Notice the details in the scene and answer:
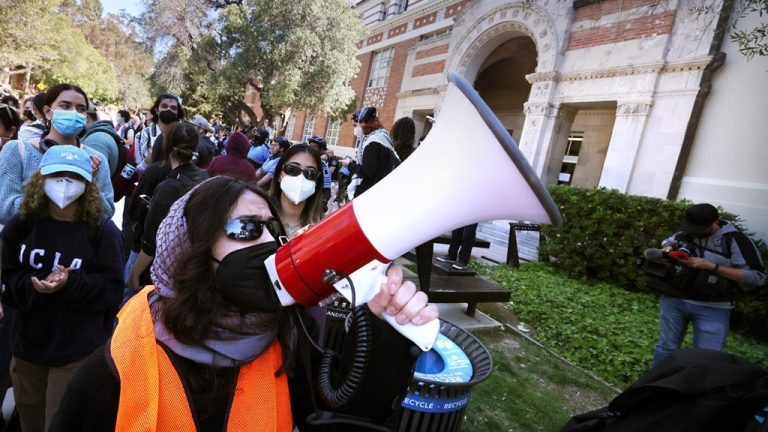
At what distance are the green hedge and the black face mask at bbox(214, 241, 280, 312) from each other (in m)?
7.28

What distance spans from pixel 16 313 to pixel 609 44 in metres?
12.1

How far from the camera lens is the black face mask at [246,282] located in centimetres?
104

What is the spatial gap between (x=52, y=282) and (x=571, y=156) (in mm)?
14632

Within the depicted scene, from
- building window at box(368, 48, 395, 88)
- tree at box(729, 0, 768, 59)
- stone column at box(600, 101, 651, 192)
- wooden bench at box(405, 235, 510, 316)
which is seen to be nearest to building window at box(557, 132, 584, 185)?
stone column at box(600, 101, 651, 192)

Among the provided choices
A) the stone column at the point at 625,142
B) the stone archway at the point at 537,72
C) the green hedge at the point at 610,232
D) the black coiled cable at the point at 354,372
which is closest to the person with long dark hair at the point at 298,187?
the black coiled cable at the point at 354,372

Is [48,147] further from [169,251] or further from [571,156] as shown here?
[571,156]

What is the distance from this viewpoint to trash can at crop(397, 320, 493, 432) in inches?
81.2

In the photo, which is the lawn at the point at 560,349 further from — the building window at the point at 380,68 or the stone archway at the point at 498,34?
the building window at the point at 380,68

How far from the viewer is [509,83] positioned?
17234mm

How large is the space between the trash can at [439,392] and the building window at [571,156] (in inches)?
497

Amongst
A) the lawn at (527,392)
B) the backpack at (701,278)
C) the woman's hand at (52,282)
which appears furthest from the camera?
the backpack at (701,278)

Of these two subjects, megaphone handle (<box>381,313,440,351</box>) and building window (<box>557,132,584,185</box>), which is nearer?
megaphone handle (<box>381,313,440,351</box>)

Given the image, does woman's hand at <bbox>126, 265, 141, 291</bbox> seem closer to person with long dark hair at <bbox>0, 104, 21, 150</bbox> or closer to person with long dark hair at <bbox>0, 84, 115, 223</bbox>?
person with long dark hair at <bbox>0, 84, 115, 223</bbox>

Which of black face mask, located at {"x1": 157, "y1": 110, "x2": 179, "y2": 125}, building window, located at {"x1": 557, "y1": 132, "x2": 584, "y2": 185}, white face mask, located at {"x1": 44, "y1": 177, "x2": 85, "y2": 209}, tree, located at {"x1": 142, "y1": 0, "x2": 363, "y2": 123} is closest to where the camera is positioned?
white face mask, located at {"x1": 44, "y1": 177, "x2": 85, "y2": 209}
